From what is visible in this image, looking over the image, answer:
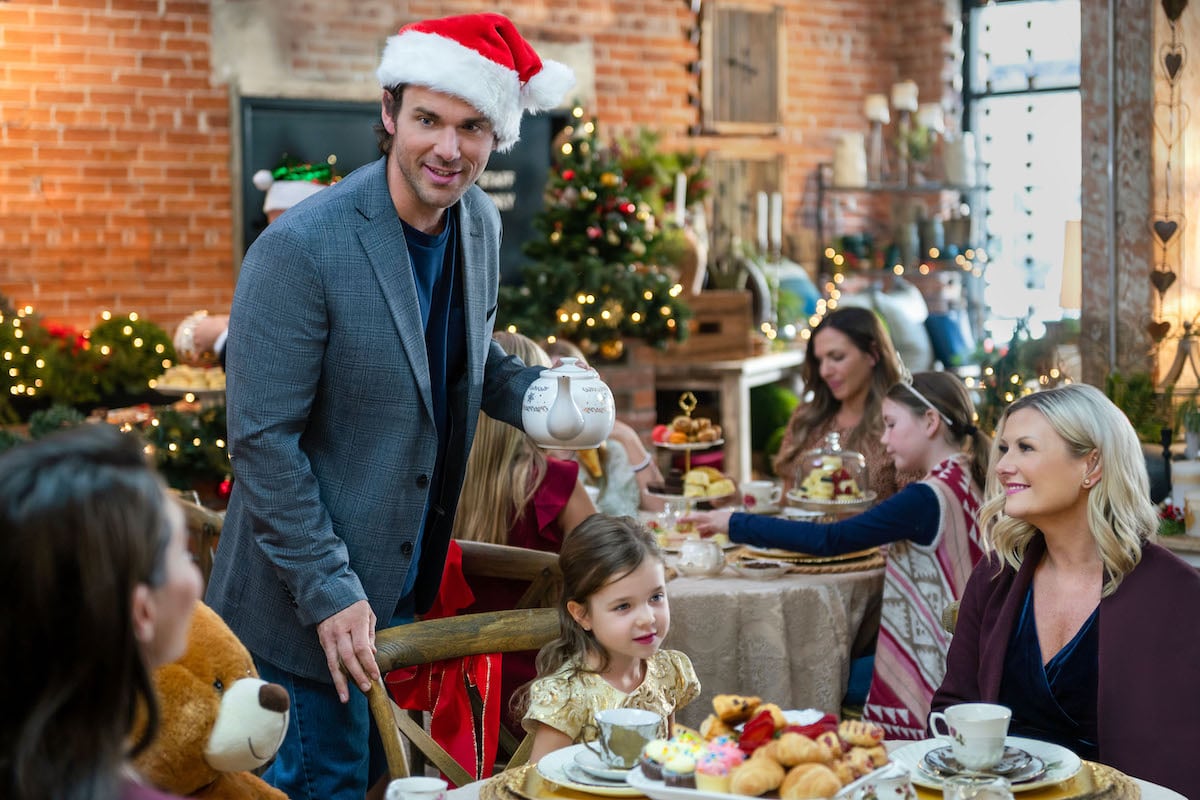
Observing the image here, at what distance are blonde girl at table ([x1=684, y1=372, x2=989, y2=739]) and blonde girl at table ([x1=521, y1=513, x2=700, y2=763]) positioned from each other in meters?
0.96

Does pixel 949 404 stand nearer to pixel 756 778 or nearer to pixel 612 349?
pixel 756 778

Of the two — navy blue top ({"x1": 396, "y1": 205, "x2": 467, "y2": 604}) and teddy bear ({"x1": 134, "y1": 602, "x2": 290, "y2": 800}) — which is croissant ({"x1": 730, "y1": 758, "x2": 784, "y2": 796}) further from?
navy blue top ({"x1": 396, "y1": 205, "x2": 467, "y2": 604})

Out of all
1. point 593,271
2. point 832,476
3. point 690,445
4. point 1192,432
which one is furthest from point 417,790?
point 593,271

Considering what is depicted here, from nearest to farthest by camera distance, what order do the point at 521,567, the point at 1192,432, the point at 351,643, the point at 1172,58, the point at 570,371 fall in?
the point at 351,643, the point at 570,371, the point at 521,567, the point at 1192,432, the point at 1172,58

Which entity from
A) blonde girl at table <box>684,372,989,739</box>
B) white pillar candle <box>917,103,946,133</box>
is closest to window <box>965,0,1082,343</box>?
white pillar candle <box>917,103,946,133</box>

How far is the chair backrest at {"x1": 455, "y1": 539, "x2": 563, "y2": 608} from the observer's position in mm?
2867

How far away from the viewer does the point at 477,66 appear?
233 cm

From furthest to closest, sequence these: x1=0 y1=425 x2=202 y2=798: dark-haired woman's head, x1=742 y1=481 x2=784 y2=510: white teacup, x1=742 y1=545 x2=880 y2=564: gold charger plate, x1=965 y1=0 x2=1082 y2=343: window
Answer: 1. x1=965 y1=0 x2=1082 y2=343: window
2. x1=742 y1=481 x2=784 y2=510: white teacup
3. x1=742 y1=545 x2=880 y2=564: gold charger plate
4. x1=0 y1=425 x2=202 y2=798: dark-haired woman's head

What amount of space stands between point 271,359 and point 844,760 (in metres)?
0.99

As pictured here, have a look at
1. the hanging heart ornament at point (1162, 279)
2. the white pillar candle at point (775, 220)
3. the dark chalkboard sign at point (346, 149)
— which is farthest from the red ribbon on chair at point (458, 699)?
the white pillar candle at point (775, 220)

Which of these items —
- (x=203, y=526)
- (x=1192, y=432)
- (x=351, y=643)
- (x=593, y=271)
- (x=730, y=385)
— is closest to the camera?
(x=351, y=643)

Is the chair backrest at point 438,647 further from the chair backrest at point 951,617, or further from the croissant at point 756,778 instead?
the chair backrest at point 951,617

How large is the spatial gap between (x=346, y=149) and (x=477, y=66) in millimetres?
5685

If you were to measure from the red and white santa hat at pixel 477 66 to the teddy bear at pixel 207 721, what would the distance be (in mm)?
893
